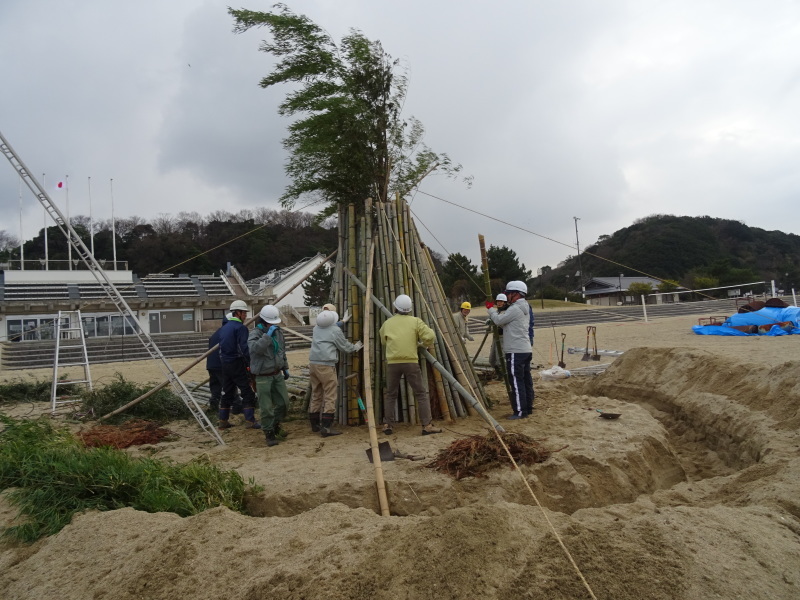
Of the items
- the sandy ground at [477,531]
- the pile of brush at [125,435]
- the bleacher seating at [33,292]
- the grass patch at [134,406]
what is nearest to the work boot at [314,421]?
the sandy ground at [477,531]

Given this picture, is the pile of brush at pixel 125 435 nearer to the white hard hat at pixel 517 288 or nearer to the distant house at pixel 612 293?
the white hard hat at pixel 517 288

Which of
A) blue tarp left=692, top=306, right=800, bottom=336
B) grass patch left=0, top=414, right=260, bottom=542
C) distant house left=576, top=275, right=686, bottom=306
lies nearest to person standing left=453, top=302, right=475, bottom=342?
grass patch left=0, top=414, right=260, bottom=542

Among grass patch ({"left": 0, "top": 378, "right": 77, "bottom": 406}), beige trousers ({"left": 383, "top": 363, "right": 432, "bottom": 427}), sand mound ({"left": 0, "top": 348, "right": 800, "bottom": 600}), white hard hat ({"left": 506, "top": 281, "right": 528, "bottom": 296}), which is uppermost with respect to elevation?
white hard hat ({"left": 506, "top": 281, "right": 528, "bottom": 296})

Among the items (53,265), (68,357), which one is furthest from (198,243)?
(68,357)

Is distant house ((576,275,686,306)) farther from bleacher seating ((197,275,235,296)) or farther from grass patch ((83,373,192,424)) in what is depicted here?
grass patch ((83,373,192,424))

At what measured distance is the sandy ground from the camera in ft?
8.13

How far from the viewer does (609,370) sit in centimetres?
919

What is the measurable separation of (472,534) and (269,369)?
3.60m

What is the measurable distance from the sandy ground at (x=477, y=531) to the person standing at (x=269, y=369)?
14.2 inches

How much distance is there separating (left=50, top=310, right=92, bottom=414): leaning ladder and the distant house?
39.1 m

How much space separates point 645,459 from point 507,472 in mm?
1480

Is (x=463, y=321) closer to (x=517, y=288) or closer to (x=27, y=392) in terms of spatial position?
(x=517, y=288)

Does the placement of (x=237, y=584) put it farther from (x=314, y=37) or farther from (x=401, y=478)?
(x=314, y=37)

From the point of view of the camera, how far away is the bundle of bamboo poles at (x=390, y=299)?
6.15 m
